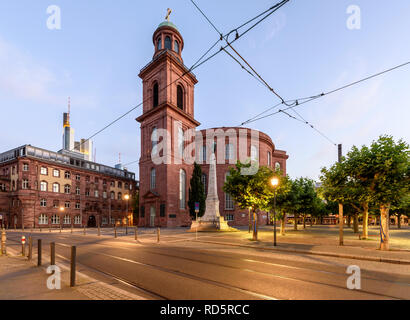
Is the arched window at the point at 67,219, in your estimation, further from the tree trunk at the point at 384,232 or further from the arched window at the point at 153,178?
the tree trunk at the point at 384,232

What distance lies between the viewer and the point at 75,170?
177 ft

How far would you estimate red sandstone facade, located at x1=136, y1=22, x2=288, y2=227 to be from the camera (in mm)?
42938

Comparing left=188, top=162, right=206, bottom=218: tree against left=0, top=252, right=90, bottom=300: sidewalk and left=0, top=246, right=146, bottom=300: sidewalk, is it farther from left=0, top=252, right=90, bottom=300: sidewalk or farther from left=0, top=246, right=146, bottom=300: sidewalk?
left=0, top=246, right=146, bottom=300: sidewalk

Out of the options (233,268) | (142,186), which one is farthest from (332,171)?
(142,186)

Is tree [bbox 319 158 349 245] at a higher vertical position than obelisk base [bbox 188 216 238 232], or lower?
higher

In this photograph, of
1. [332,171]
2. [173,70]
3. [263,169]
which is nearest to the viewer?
[332,171]

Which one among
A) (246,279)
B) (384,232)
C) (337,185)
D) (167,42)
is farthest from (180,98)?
(246,279)

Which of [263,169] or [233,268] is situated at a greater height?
[263,169]

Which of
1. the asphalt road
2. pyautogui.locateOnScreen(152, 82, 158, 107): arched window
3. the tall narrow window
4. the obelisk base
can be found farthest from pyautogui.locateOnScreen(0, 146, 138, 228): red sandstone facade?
the asphalt road

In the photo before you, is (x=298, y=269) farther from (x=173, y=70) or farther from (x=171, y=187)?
(x=173, y=70)

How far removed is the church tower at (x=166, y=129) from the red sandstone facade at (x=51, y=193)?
555cm

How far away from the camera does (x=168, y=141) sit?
43.6 meters

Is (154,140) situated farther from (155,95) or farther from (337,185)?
(337,185)
